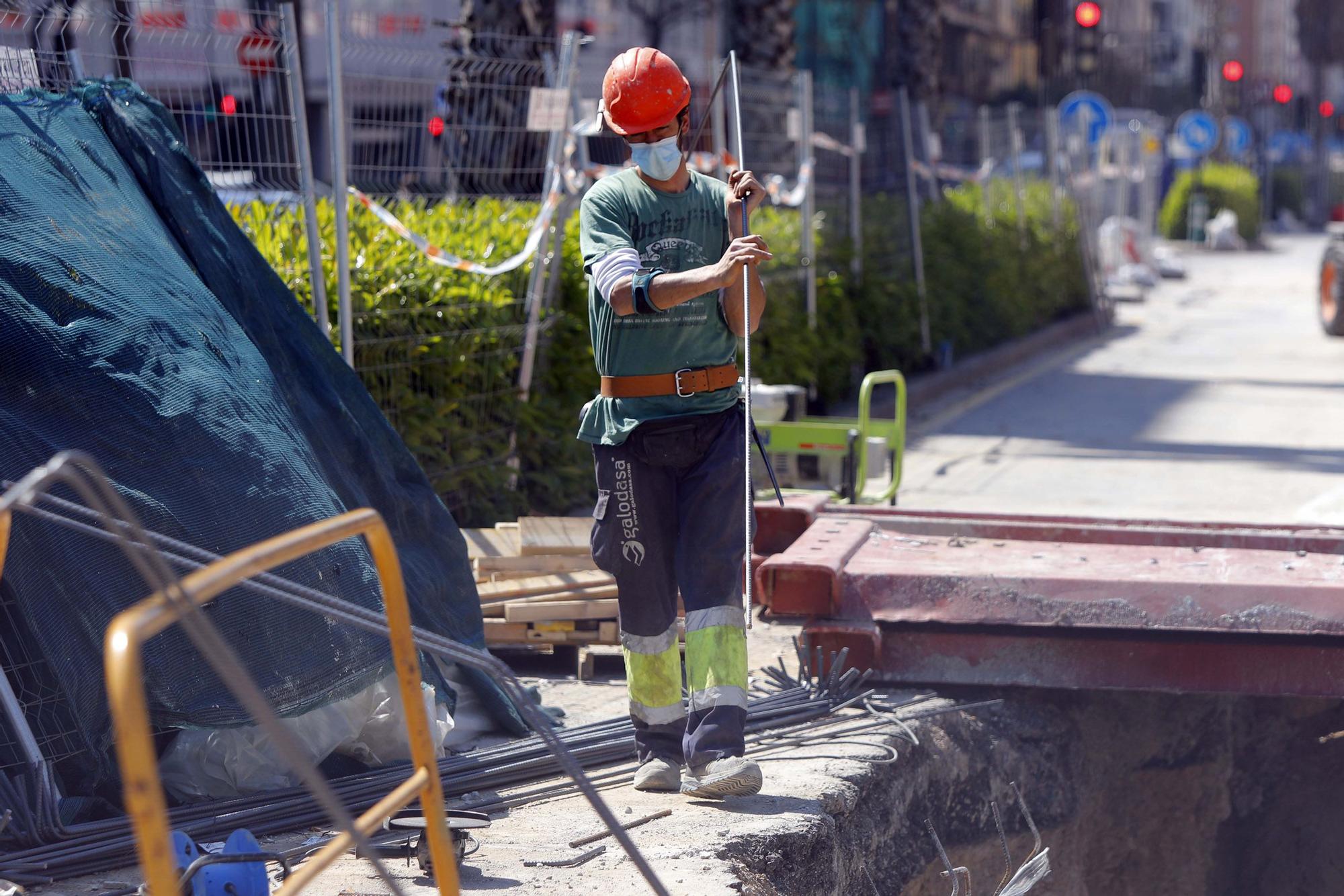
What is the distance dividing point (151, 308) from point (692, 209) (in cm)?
151

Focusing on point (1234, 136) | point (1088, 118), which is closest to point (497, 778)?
point (1088, 118)

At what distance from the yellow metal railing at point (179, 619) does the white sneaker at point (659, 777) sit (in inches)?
69.4

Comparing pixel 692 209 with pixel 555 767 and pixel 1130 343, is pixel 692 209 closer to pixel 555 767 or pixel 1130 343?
pixel 555 767

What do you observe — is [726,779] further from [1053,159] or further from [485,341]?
[1053,159]

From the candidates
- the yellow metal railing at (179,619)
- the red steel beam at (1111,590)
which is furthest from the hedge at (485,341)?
the yellow metal railing at (179,619)

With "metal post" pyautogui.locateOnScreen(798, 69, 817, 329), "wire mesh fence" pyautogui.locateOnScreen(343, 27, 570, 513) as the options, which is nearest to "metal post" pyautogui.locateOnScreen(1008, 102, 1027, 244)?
"metal post" pyautogui.locateOnScreen(798, 69, 817, 329)

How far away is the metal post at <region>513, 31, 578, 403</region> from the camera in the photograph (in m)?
8.16

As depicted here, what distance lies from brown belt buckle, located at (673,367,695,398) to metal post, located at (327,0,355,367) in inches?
104

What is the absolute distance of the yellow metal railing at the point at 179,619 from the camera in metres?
1.80

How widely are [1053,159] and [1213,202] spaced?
22.5m

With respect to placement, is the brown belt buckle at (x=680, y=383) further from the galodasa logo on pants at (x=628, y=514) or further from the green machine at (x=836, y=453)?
the green machine at (x=836, y=453)

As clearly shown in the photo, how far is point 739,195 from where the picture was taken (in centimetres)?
432

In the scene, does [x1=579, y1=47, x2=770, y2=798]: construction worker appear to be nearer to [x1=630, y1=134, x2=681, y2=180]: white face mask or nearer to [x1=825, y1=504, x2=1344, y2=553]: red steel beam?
[x1=630, y1=134, x2=681, y2=180]: white face mask

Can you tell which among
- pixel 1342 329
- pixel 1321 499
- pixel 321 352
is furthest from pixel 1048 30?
pixel 321 352
